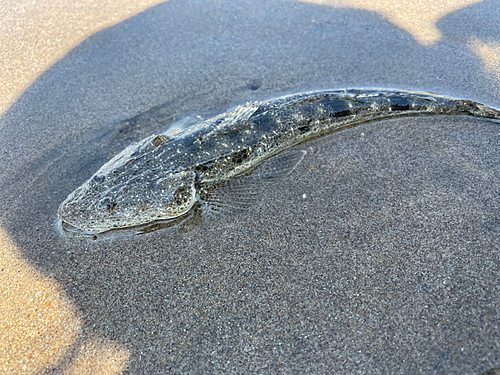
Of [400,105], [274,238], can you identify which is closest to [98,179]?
[274,238]

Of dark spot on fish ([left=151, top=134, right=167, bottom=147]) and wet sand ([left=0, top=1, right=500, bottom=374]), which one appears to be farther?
dark spot on fish ([left=151, top=134, right=167, bottom=147])

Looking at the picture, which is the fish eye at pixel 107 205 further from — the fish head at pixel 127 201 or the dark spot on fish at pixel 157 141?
the dark spot on fish at pixel 157 141

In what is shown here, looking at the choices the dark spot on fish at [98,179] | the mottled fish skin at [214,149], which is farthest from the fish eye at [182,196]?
the dark spot on fish at [98,179]

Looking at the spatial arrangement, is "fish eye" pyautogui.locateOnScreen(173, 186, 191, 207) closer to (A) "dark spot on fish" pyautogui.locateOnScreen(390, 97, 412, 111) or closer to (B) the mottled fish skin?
(B) the mottled fish skin

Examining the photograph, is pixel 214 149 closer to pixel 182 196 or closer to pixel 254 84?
pixel 182 196

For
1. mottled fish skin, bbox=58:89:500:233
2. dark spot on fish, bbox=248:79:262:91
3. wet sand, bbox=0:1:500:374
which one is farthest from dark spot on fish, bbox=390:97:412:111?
dark spot on fish, bbox=248:79:262:91

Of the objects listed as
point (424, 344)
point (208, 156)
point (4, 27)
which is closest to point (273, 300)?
point (424, 344)
